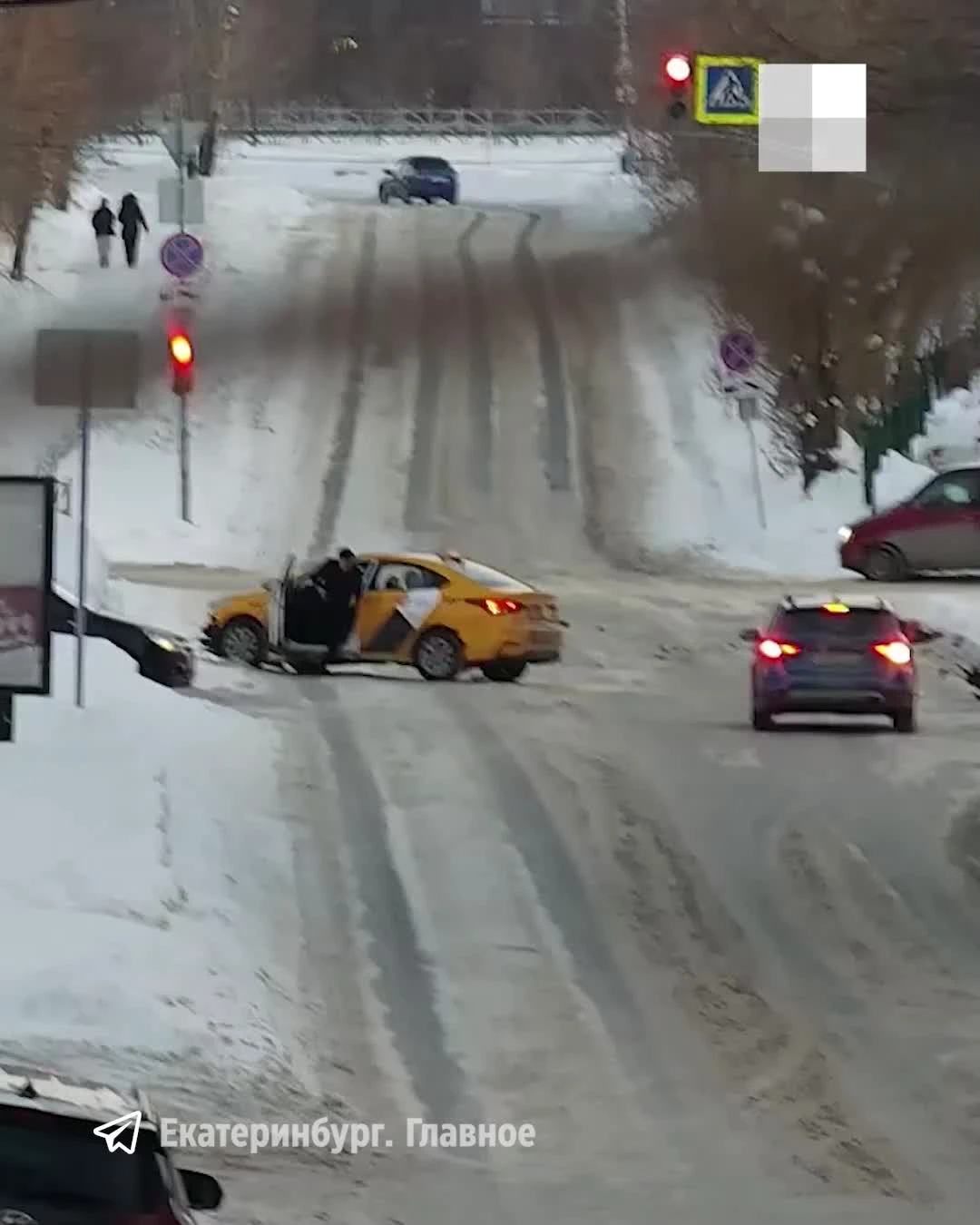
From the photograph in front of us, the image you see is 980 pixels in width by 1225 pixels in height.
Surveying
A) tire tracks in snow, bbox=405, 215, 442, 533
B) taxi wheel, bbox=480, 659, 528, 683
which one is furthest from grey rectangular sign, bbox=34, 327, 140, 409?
taxi wheel, bbox=480, 659, 528, 683

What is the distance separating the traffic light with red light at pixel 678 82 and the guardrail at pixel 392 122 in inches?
7.2

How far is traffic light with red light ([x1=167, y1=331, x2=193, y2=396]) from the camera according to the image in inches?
264

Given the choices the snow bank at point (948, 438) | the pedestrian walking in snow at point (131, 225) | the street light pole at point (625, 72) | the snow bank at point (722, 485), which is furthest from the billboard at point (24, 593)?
the snow bank at point (948, 438)

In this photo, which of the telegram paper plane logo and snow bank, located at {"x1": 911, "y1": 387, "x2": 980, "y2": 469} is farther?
snow bank, located at {"x1": 911, "y1": 387, "x2": 980, "y2": 469}

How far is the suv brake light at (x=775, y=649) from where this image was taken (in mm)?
6707

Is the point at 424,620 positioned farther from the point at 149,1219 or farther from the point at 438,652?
the point at 149,1219

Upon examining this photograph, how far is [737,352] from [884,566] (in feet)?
2.52

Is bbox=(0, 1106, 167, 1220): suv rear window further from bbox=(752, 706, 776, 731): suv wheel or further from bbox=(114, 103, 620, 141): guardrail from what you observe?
bbox=(114, 103, 620, 141): guardrail

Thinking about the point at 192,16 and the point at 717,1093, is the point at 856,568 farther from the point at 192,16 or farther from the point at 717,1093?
the point at 192,16

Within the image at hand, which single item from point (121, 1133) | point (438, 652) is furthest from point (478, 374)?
point (121, 1133)

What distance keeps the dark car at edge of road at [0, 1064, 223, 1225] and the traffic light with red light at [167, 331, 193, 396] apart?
2.31 meters

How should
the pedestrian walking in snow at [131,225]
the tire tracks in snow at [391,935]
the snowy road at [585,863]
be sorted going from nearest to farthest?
the snowy road at [585,863] < the tire tracks in snow at [391,935] < the pedestrian walking in snow at [131,225]

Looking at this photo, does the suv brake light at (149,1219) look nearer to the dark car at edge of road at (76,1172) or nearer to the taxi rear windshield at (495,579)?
the dark car at edge of road at (76,1172)

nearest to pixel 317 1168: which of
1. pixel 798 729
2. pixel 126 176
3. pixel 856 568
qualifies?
pixel 798 729
